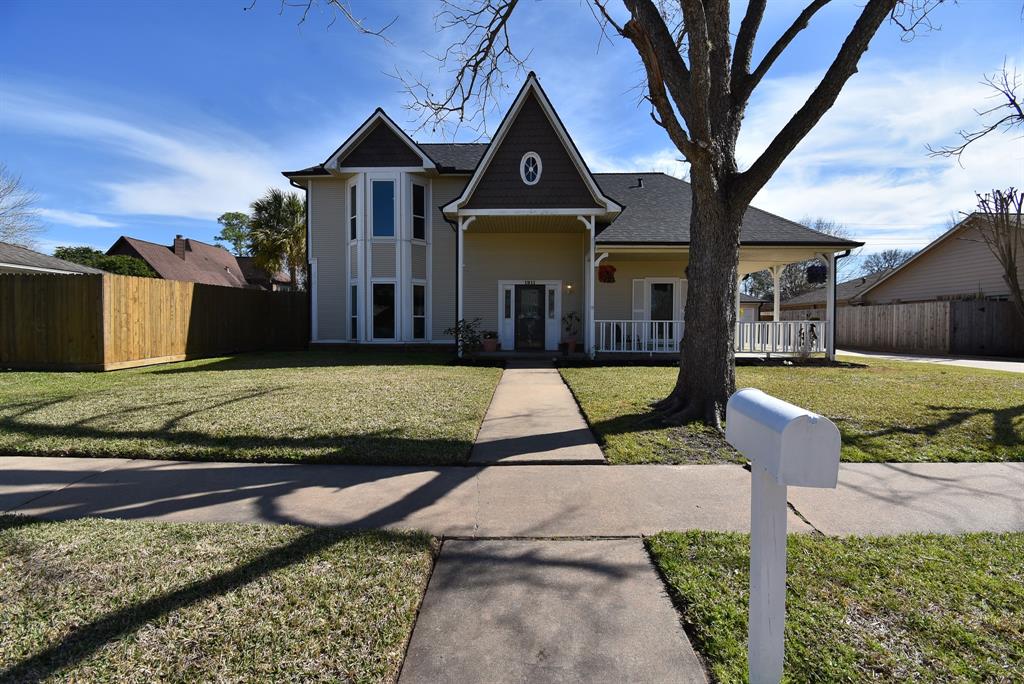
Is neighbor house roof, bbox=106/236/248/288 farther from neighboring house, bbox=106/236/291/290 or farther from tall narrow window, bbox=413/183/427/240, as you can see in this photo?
tall narrow window, bbox=413/183/427/240

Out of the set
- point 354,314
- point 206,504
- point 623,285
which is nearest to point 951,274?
point 623,285

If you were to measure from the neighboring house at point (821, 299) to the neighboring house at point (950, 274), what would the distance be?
Result: 1.96 m

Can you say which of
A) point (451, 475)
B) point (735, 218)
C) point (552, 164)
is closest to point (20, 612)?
point (451, 475)

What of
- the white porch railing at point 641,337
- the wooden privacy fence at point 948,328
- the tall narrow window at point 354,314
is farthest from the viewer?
the wooden privacy fence at point 948,328

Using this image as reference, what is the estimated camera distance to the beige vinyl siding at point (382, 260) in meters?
16.7

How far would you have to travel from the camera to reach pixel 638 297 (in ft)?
54.5

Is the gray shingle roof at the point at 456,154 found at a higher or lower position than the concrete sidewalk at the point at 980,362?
higher

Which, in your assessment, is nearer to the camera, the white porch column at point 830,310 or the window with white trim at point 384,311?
the white porch column at point 830,310

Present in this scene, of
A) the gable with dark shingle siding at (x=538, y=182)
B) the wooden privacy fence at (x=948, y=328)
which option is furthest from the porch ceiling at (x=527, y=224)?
the wooden privacy fence at (x=948, y=328)

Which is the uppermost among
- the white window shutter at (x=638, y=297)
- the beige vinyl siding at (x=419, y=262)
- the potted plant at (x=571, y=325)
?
→ the beige vinyl siding at (x=419, y=262)

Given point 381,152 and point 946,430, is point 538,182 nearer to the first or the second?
point 381,152

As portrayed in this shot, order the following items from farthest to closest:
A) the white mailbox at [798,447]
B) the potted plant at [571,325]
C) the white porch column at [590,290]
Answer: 1. the potted plant at [571,325]
2. the white porch column at [590,290]
3. the white mailbox at [798,447]

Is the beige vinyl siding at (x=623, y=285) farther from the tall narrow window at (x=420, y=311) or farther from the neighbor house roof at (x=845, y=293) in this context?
the neighbor house roof at (x=845, y=293)

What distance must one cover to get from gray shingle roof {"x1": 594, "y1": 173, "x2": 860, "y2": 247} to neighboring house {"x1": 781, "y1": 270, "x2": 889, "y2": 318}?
15054mm
